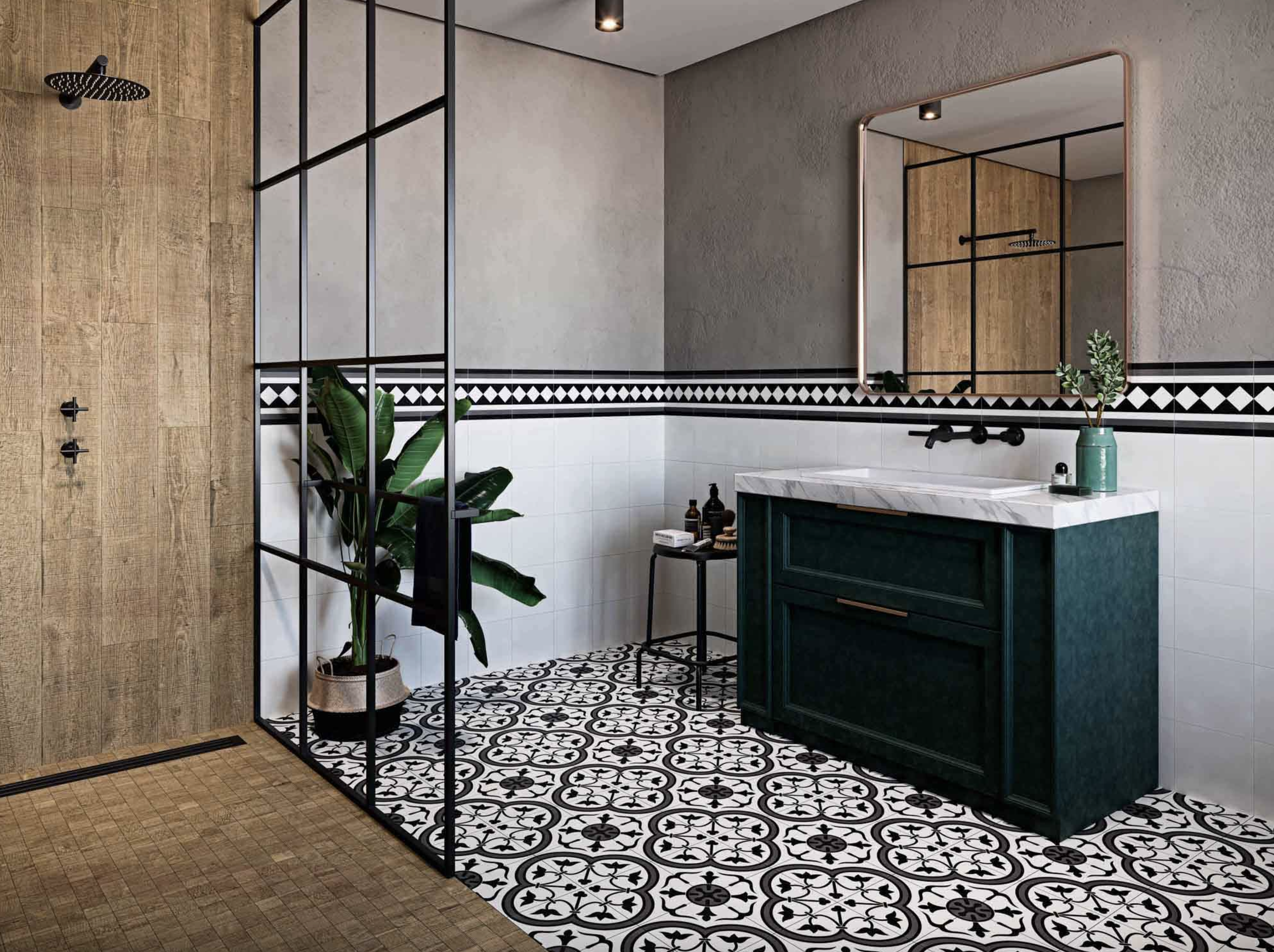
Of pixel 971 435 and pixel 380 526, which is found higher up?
pixel 971 435

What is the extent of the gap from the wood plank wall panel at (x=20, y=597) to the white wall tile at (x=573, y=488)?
6.62 feet

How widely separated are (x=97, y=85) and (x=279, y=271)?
97 cm

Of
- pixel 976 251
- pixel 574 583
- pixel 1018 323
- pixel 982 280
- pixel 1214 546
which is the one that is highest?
pixel 976 251

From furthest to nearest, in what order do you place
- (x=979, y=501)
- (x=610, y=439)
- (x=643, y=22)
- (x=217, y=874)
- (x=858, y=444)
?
(x=610, y=439)
(x=643, y=22)
(x=858, y=444)
(x=979, y=501)
(x=217, y=874)

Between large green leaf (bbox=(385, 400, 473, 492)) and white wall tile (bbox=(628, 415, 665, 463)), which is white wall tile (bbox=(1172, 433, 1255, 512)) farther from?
white wall tile (bbox=(628, 415, 665, 463))

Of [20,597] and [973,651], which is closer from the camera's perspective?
[973,651]

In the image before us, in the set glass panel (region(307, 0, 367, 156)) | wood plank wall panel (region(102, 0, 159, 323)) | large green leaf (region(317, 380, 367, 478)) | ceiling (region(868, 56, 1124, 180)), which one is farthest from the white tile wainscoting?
glass panel (region(307, 0, 367, 156))

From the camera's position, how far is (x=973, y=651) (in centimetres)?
297

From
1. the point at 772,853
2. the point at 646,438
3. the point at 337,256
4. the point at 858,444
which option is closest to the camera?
the point at 772,853

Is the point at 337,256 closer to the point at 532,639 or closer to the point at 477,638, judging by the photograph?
the point at 477,638

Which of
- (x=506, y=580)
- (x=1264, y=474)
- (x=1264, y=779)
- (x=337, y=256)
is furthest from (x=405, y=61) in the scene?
(x=1264, y=779)

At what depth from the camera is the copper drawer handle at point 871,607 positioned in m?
3.14

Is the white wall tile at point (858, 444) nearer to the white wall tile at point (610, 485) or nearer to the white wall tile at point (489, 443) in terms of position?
the white wall tile at point (610, 485)

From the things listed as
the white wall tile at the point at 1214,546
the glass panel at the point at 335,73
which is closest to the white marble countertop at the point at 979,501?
the white wall tile at the point at 1214,546
